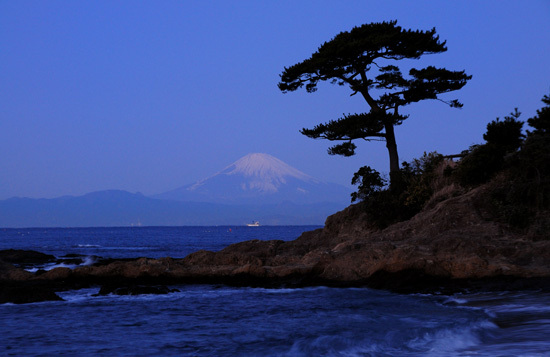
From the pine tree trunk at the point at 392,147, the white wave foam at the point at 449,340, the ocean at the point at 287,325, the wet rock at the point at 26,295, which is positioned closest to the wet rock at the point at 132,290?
the ocean at the point at 287,325

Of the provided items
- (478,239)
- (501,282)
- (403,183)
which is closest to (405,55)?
(403,183)

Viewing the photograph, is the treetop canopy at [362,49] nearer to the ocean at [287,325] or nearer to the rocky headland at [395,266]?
the rocky headland at [395,266]

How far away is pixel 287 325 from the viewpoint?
13.6 m

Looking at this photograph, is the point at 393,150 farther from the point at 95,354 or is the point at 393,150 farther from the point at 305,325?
the point at 95,354

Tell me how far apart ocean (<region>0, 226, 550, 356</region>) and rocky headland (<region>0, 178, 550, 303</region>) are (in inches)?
41.1

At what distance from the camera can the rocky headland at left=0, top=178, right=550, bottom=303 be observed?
59.5ft

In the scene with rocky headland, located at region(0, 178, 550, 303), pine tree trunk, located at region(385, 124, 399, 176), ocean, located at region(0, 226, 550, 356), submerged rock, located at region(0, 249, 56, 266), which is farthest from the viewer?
submerged rock, located at region(0, 249, 56, 266)

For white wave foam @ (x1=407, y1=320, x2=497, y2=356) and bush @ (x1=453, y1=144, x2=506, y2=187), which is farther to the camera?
bush @ (x1=453, y1=144, x2=506, y2=187)

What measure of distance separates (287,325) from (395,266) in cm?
706

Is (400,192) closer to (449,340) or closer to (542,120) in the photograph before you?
(542,120)

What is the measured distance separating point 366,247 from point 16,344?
1346 centimetres

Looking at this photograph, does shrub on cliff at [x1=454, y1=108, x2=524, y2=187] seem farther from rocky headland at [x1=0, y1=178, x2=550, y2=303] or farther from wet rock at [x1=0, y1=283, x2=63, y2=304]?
wet rock at [x1=0, y1=283, x2=63, y2=304]

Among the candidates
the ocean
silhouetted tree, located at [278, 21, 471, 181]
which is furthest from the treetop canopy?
the ocean

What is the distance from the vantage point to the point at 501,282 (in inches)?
682
